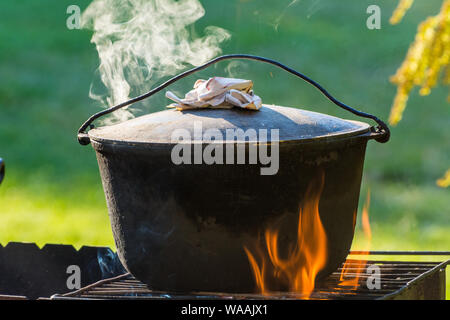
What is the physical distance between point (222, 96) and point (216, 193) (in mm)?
568

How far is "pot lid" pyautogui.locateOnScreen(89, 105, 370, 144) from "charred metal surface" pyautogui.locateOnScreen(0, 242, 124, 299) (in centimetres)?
108

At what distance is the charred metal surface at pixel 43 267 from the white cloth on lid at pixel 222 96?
1.30 metres

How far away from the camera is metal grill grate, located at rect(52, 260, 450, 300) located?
119 inches

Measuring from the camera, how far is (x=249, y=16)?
43.8 feet

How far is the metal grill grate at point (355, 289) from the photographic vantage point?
119 inches

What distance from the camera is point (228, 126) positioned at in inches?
115

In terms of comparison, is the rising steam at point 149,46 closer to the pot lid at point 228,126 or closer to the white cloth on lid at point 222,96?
the white cloth on lid at point 222,96

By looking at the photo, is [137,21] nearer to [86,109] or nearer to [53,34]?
[86,109]

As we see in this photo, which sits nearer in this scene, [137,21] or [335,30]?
[137,21]

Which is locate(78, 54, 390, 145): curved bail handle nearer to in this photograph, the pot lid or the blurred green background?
the pot lid

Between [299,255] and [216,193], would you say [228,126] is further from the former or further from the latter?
[299,255]
